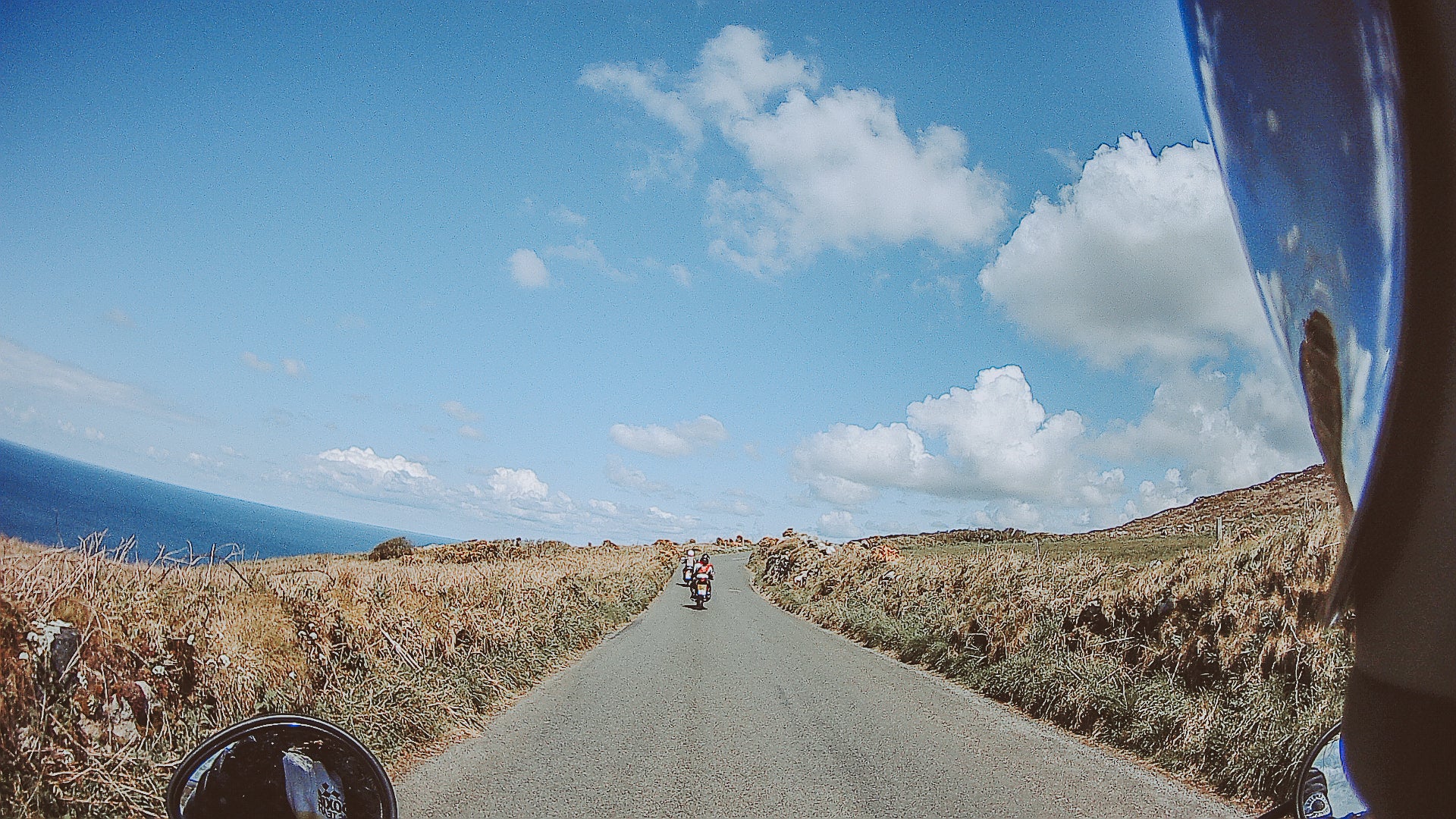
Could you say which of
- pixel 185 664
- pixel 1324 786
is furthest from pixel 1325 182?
pixel 185 664

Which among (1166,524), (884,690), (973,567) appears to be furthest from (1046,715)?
(1166,524)

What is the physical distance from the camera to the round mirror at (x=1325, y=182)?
1060 millimetres

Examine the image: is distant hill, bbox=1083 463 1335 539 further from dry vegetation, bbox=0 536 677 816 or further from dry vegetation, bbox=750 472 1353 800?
dry vegetation, bbox=0 536 677 816

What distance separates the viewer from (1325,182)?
114 cm

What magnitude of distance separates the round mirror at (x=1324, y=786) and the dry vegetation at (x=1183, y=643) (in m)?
0.55

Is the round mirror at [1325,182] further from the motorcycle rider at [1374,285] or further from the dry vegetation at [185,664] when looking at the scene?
the dry vegetation at [185,664]

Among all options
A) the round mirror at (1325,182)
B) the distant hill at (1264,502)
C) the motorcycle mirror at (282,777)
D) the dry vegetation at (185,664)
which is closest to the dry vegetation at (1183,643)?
the distant hill at (1264,502)

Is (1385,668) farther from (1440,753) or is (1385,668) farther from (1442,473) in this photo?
(1442,473)

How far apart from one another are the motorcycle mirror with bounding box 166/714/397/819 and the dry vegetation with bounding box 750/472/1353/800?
8.02 feet

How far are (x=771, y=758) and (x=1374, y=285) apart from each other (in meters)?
6.49

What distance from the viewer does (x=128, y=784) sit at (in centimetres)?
433

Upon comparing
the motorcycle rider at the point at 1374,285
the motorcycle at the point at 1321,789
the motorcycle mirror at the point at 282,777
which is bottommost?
the motorcycle mirror at the point at 282,777

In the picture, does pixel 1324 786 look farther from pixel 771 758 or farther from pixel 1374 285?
pixel 771 758

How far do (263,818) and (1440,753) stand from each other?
8.07ft
